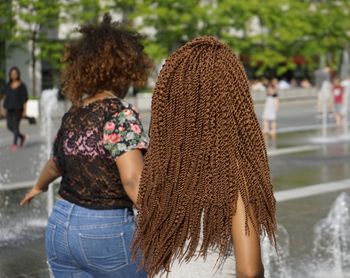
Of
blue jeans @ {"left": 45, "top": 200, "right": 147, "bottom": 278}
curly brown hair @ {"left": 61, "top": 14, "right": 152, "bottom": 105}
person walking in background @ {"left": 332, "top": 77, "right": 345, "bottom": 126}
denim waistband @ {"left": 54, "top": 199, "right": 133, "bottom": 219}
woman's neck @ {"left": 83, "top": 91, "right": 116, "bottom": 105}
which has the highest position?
curly brown hair @ {"left": 61, "top": 14, "right": 152, "bottom": 105}

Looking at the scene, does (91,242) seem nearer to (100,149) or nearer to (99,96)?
(100,149)

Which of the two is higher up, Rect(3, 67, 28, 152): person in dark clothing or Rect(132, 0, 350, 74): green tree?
Rect(132, 0, 350, 74): green tree

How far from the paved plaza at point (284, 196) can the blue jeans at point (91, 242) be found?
0.66m

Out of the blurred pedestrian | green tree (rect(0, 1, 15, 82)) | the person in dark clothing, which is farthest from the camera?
green tree (rect(0, 1, 15, 82))

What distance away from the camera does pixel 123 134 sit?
9.01 feet

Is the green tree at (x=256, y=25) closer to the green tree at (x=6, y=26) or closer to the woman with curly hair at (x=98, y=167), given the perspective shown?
the green tree at (x=6, y=26)

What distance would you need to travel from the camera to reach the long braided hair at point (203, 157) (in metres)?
1.96

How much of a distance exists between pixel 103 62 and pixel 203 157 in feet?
3.55

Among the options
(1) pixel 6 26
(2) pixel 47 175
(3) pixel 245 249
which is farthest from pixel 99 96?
(1) pixel 6 26

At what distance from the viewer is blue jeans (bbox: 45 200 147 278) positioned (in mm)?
2691

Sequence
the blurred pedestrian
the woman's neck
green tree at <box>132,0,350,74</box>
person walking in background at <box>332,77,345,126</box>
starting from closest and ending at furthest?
the woman's neck, person walking in background at <box>332,77,345,126</box>, the blurred pedestrian, green tree at <box>132,0,350,74</box>

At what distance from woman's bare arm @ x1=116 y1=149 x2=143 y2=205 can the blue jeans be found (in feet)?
0.37

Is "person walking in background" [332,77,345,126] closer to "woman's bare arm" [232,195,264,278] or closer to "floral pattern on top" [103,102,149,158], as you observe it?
"floral pattern on top" [103,102,149,158]

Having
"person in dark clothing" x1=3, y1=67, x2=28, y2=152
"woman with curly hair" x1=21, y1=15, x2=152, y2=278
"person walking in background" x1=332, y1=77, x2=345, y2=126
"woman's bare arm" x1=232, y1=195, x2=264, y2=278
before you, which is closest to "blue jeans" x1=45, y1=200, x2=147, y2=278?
"woman with curly hair" x1=21, y1=15, x2=152, y2=278
